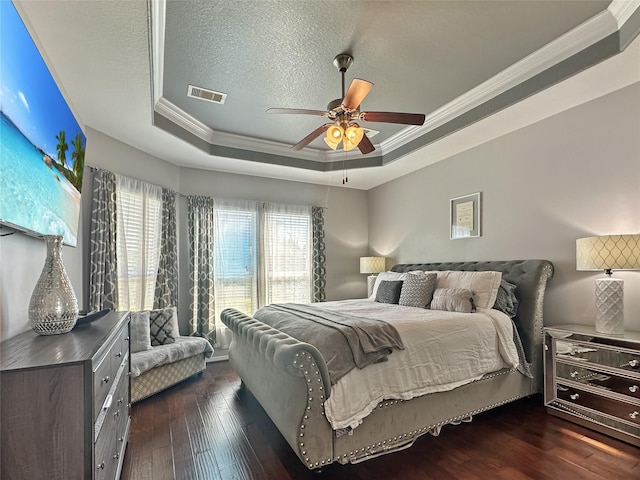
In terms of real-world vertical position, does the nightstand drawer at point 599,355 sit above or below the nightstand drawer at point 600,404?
above

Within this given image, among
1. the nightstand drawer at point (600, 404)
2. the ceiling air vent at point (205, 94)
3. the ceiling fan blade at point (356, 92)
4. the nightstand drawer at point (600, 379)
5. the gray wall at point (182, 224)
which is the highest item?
the ceiling air vent at point (205, 94)

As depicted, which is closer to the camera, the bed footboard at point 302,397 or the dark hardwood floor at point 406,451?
the bed footboard at point 302,397

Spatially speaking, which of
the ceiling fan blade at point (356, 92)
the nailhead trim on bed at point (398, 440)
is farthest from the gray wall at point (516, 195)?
the ceiling fan blade at point (356, 92)

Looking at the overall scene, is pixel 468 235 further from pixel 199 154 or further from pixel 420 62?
pixel 199 154

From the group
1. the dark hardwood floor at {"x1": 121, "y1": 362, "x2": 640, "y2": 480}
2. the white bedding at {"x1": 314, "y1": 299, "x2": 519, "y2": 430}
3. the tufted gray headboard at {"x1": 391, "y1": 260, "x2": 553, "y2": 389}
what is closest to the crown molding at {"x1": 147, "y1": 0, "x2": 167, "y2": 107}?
the white bedding at {"x1": 314, "y1": 299, "x2": 519, "y2": 430}

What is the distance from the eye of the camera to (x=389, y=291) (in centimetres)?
388

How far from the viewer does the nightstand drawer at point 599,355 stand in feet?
7.63

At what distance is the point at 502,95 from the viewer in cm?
304

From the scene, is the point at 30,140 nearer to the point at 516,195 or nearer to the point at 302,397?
the point at 302,397

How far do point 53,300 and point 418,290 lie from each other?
3.02 metres

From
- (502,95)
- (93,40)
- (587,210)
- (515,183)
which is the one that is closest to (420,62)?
(502,95)

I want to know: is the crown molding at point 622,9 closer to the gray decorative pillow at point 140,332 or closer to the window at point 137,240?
the window at point 137,240

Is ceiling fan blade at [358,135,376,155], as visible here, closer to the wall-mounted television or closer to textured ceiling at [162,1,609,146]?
textured ceiling at [162,1,609,146]

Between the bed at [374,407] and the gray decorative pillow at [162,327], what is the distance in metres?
0.79
